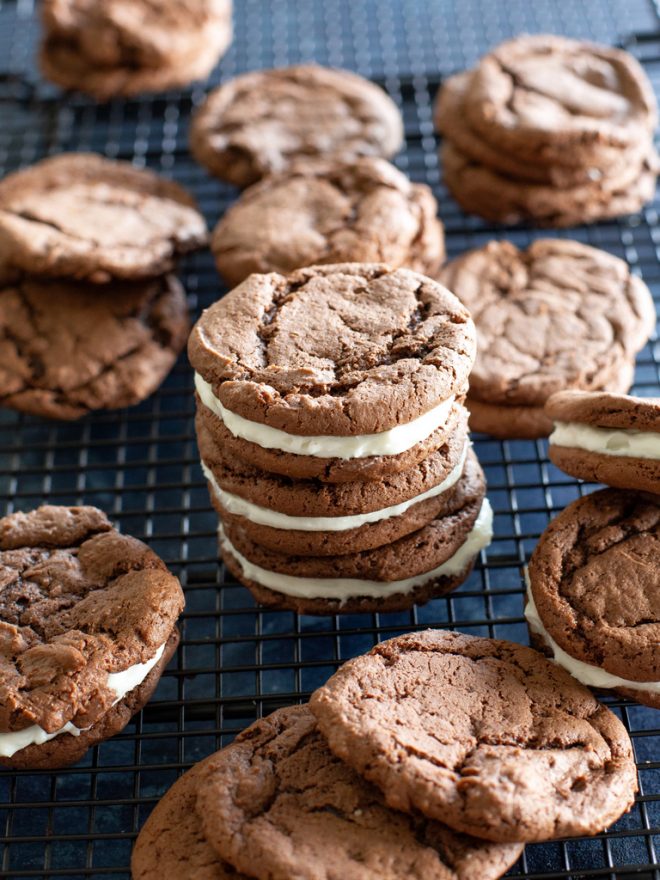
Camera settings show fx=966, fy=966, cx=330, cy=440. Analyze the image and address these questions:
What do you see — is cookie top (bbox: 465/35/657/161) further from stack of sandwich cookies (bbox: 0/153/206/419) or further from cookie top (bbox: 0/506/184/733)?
cookie top (bbox: 0/506/184/733)

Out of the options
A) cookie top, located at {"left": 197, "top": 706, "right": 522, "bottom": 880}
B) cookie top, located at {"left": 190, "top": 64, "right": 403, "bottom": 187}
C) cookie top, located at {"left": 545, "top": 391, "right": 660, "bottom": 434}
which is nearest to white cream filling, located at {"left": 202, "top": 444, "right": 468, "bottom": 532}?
cookie top, located at {"left": 545, "top": 391, "right": 660, "bottom": 434}

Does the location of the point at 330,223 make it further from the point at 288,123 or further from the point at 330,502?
the point at 330,502

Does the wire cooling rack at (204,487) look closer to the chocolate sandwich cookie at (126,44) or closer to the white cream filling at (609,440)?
the chocolate sandwich cookie at (126,44)

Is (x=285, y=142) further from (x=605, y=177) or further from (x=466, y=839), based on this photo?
(x=466, y=839)

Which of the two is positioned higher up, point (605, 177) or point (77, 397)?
point (605, 177)

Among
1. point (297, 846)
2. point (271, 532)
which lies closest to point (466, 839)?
point (297, 846)
